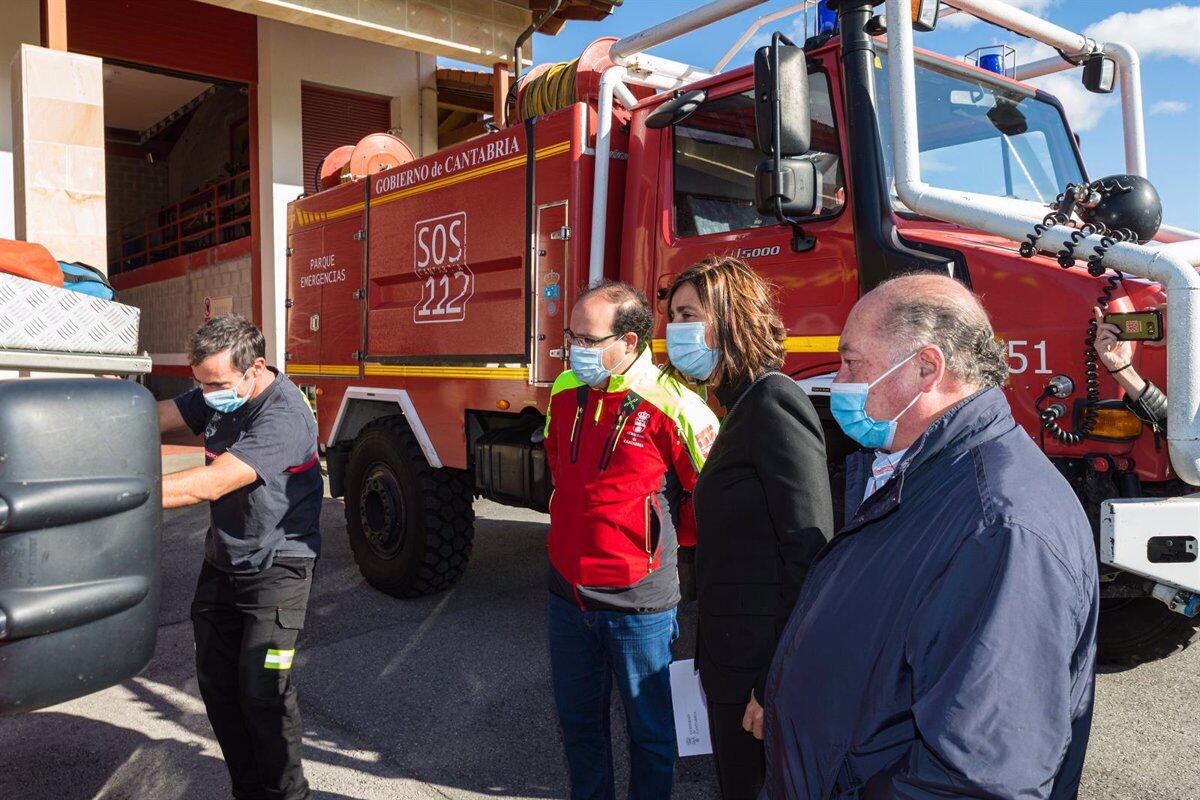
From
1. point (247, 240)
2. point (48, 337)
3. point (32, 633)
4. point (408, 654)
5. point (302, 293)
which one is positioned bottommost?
point (408, 654)

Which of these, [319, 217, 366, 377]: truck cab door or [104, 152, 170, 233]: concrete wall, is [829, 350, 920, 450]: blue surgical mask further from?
[104, 152, 170, 233]: concrete wall

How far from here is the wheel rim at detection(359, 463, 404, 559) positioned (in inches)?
210

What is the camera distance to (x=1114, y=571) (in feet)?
9.14

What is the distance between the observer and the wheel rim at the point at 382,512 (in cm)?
533

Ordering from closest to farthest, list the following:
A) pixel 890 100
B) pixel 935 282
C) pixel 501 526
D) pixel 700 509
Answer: pixel 935 282 → pixel 700 509 → pixel 890 100 → pixel 501 526

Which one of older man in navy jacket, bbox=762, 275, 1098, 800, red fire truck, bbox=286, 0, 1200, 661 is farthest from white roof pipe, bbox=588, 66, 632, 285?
older man in navy jacket, bbox=762, 275, 1098, 800

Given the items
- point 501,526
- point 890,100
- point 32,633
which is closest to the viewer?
point 32,633

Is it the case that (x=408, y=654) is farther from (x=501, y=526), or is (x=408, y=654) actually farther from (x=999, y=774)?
(x=999, y=774)

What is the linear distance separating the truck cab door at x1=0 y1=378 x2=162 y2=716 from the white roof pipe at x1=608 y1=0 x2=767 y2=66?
3029 mm

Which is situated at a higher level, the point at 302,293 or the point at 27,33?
the point at 27,33

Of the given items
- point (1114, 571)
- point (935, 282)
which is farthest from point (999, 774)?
point (1114, 571)

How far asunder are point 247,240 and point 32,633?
12.3 m

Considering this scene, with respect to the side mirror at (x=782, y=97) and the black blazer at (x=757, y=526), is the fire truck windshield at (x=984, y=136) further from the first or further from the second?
the black blazer at (x=757, y=526)

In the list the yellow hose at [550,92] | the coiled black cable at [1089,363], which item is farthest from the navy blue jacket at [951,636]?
the yellow hose at [550,92]
